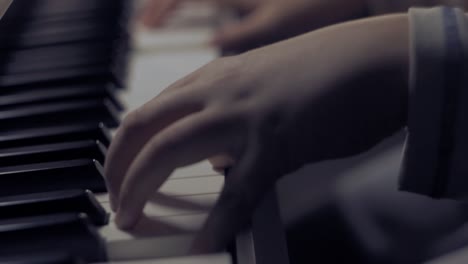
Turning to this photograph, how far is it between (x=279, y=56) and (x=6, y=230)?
264 mm

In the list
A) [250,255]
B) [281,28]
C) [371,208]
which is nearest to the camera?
[250,255]

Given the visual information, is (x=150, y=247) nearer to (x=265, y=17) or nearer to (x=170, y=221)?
(x=170, y=221)

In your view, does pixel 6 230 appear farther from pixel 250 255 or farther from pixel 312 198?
pixel 312 198

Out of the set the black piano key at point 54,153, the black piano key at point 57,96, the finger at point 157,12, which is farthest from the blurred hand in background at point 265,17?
the black piano key at point 54,153

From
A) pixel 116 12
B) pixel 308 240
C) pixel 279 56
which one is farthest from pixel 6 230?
pixel 116 12

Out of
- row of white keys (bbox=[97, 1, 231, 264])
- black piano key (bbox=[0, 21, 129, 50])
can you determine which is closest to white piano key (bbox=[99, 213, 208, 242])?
row of white keys (bbox=[97, 1, 231, 264])

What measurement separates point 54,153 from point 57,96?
14 centimetres

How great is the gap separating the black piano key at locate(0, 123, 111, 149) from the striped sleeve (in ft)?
0.98

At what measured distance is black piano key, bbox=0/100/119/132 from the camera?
26.7 inches

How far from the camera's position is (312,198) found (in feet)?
2.72

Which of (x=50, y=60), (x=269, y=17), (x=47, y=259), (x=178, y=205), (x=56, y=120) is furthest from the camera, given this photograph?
(x=269, y=17)

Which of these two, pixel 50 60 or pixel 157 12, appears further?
pixel 157 12

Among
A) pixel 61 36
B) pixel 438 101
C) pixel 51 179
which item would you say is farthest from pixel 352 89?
pixel 61 36

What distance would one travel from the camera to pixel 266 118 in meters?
0.51
